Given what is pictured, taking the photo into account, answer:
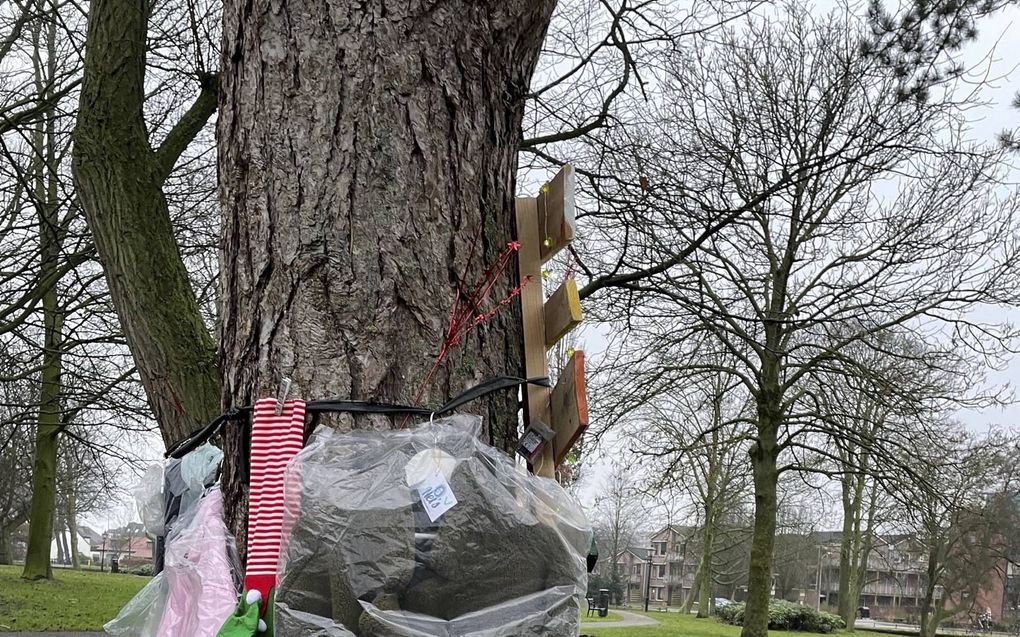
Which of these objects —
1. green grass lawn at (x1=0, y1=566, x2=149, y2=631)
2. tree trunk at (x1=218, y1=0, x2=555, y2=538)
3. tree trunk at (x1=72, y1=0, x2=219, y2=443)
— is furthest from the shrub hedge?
tree trunk at (x1=218, y1=0, x2=555, y2=538)

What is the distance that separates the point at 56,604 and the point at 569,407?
14.5 m

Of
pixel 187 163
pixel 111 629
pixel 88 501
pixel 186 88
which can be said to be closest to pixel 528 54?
pixel 111 629

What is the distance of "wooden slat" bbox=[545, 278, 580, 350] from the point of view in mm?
1684

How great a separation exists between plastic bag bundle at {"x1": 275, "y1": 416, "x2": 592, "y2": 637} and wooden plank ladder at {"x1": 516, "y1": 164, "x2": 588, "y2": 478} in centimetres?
22

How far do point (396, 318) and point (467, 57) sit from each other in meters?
0.54

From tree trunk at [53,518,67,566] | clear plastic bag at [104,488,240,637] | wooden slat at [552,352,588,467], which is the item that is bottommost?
tree trunk at [53,518,67,566]

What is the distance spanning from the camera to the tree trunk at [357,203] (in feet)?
5.06

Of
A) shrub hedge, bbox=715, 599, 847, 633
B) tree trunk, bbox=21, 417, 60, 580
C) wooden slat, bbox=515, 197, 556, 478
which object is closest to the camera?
wooden slat, bbox=515, 197, 556, 478

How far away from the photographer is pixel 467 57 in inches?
67.7

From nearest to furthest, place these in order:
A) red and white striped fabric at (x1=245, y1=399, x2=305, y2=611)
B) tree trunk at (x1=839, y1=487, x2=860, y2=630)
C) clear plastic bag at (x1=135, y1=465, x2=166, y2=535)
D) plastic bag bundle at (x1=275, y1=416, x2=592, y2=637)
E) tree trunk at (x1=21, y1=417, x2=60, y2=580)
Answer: plastic bag bundle at (x1=275, y1=416, x2=592, y2=637), red and white striped fabric at (x1=245, y1=399, x2=305, y2=611), clear plastic bag at (x1=135, y1=465, x2=166, y2=535), tree trunk at (x1=21, y1=417, x2=60, y2=580), tree trunk at (x1=839, y1=487, x2=860, y2=630)

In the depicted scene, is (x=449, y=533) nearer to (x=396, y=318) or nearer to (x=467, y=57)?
(x=396, y=318)

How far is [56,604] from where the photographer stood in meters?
13.7

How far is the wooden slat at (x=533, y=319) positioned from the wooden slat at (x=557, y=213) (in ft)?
0.05

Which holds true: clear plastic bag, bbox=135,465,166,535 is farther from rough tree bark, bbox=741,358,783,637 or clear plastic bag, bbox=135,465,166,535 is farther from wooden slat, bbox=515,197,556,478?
rough tree bark, bbox=741,358,783,637
